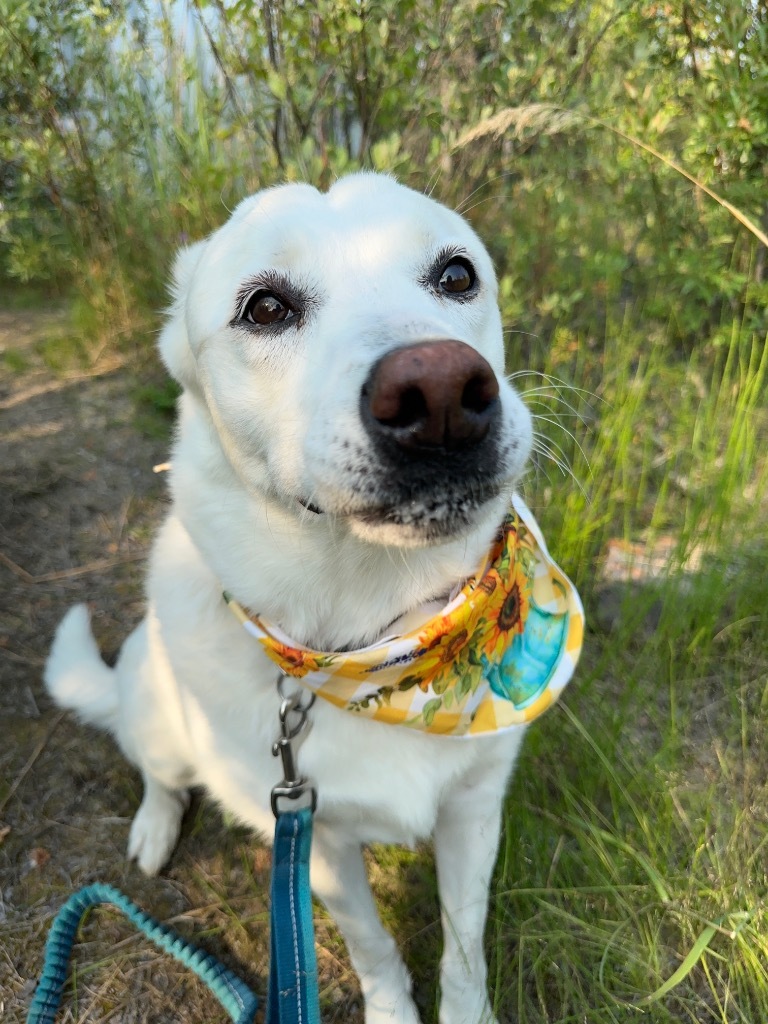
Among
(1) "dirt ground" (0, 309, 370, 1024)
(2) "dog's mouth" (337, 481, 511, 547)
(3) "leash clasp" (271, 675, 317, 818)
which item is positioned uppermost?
(2) "dog's mouth" (337, 481, 511, 547)

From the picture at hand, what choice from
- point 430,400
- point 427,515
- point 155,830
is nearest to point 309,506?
point 427,515

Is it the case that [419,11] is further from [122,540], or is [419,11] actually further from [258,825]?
[258,825]

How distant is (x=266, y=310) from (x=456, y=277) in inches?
15.6

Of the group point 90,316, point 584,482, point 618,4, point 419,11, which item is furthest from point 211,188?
point 584,482

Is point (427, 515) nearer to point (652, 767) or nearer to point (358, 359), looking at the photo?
point (358, 359)

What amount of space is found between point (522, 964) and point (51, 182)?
3903mm

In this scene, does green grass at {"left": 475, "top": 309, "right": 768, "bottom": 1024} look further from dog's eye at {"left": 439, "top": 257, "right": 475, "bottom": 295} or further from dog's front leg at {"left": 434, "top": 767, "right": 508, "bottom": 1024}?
dog's eye at {"left": 439, "top": 257, "right": 475, "bottom": 295}

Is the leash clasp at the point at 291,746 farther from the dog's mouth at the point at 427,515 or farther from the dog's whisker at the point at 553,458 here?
the dog's whisker at the point at 553,458

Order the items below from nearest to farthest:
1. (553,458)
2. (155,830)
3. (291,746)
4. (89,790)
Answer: (291,746) < (553,458) < (155,830) < (89,790)

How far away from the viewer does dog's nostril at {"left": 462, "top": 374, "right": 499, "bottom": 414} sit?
0.89m

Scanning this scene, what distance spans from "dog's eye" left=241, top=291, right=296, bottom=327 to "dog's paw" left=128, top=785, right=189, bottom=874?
1.41 metres

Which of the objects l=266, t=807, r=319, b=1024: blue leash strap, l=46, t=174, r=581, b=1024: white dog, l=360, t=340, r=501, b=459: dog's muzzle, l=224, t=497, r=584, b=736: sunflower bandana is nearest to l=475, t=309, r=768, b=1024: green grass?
l=46, t=174, r=581, b=1024: white dog

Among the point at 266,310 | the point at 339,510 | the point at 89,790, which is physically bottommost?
the point at 89,790

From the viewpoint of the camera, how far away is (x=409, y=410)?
36.0 inches
